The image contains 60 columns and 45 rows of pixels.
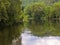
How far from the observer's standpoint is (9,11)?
17328mm

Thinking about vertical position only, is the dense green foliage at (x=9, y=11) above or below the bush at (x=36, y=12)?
above

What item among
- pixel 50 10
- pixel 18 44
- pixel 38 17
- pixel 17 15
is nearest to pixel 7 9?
pixel 17 15

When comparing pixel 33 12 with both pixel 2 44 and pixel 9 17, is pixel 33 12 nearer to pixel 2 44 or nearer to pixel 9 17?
pixel 9 17

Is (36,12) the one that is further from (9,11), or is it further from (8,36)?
(8,36)

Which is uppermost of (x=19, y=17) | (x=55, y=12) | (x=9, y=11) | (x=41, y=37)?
(x=9, y=11)

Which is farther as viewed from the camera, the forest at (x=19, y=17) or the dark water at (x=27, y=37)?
the forest at (x=19, y=17)

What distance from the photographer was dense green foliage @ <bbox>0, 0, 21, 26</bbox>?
1601 cm

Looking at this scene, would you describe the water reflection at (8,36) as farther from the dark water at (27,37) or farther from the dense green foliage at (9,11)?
the dense green foliage at (9,11)

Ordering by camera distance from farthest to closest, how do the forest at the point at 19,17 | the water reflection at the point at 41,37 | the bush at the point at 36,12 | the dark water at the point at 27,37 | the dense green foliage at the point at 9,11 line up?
the bush at the point at 36,12, the dense green foliage at the point at 9,11, the forest at the point at 19,17, the water reflection at the point at 41,37, the dark water at the point at 27,37

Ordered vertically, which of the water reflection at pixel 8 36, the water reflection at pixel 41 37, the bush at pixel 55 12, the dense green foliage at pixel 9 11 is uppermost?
the dense green foliage at pixel 9 11

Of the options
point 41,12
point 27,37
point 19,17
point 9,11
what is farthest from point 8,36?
point 41,12

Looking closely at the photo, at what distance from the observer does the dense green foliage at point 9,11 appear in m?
16.0

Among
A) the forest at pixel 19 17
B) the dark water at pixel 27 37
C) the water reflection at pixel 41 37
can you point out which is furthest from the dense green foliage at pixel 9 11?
the water reflection at pixel 41 37

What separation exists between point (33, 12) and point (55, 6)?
12.1ft
